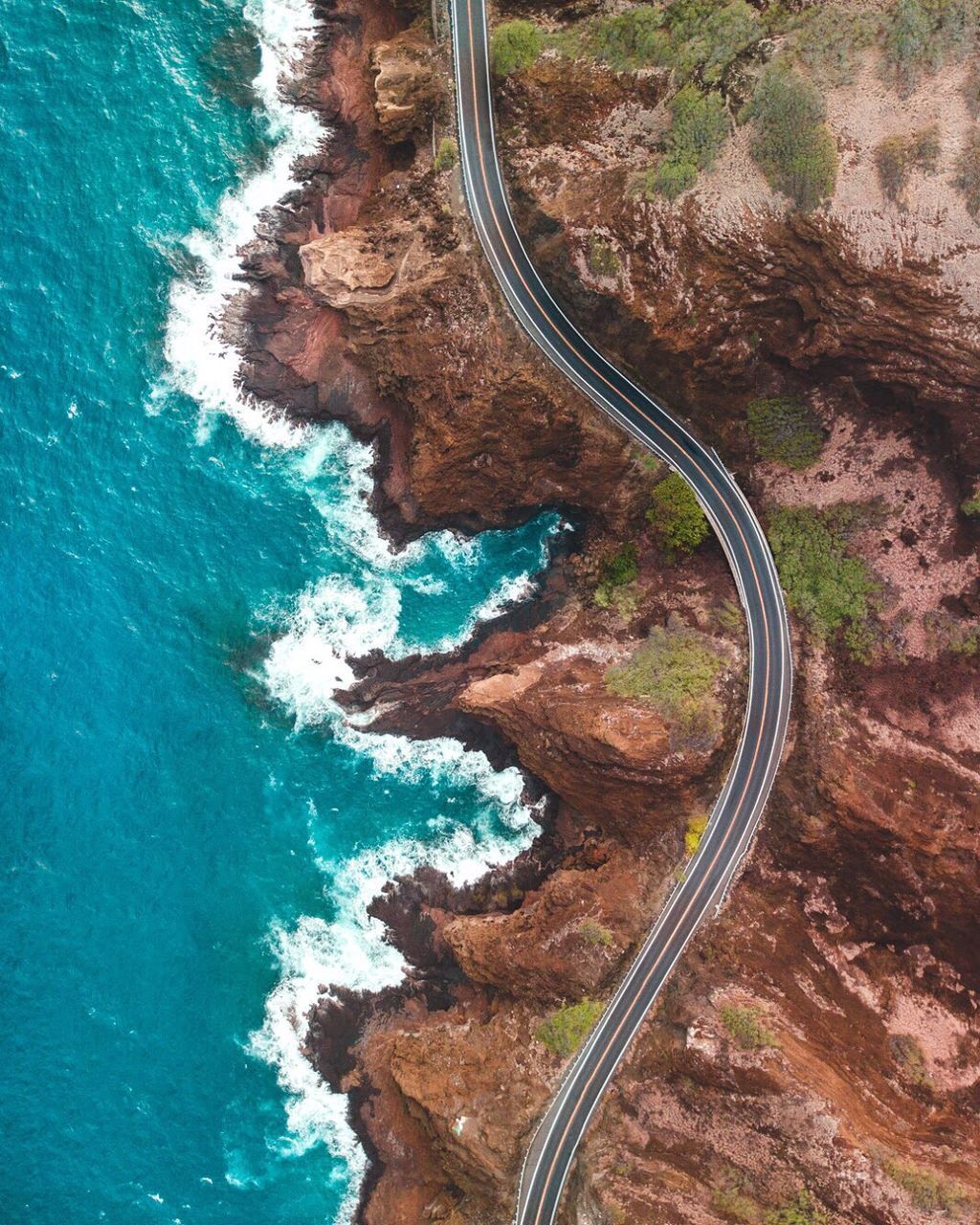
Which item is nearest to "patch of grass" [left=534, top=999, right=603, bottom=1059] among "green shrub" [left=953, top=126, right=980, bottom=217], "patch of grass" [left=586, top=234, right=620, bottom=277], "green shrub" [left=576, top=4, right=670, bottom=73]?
"patch of grass" [left=586, top=234, right=620, bottom=277]

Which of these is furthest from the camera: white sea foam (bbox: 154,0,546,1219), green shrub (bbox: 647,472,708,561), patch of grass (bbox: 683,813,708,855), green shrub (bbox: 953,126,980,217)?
white sea foam (bbox: 154,0,546,1219)

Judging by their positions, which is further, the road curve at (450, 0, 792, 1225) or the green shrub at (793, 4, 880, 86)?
the road curve at (450, 0, 792, 1225)

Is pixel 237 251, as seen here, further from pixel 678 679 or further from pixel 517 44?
pixel 678 679

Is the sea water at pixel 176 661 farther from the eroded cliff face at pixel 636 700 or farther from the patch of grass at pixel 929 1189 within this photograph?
the patch of grass at pixel 929 1189

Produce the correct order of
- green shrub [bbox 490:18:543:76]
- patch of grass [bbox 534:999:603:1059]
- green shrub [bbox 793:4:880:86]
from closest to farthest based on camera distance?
green shrub [bbox 793:4:880:86]
green shrub [bbox 490:18:543:76]
patch of grass [bbox 534:999:603:1059]

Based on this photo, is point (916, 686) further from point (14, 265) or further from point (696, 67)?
point (14, 265)

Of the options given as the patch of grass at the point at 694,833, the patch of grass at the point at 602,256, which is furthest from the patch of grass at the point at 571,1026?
the patch of grass at the point at 602,256

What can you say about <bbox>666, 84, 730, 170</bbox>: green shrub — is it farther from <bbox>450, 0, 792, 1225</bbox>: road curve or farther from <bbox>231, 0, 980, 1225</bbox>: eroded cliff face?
<bbox>450, 0, 792, 1225</bbox>: road curve
